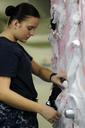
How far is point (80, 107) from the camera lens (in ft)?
3.87

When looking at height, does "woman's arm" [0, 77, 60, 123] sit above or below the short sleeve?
below

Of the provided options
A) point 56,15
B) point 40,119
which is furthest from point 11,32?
point 40,119

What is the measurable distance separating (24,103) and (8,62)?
0.19 metres

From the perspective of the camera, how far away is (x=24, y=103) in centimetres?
136

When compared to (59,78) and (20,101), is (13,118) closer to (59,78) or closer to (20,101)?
(20,101)

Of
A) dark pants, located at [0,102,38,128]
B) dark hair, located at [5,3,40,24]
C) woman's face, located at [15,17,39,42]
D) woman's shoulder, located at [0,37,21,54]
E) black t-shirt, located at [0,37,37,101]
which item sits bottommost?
dark pants, located at [0,102,38,128]

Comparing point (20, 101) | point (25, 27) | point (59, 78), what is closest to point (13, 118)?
point (20, 101)

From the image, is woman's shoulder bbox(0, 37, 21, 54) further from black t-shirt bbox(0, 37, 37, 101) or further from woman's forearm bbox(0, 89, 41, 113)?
woman's forearm bbox(0, 89, 41, 113)

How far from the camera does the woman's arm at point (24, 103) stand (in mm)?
1339

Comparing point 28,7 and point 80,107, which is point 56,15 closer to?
point 28,7

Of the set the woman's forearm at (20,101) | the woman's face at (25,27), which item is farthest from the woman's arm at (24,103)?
the woman's face at (25,27)

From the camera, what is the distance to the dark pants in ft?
4.92

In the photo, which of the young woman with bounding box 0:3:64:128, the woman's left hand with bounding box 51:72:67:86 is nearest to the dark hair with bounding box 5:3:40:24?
the young woman with bounding box 0:3:64:128

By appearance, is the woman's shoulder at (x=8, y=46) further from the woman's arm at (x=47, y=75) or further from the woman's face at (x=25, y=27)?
the woman's arm at (x=47, y=75)
